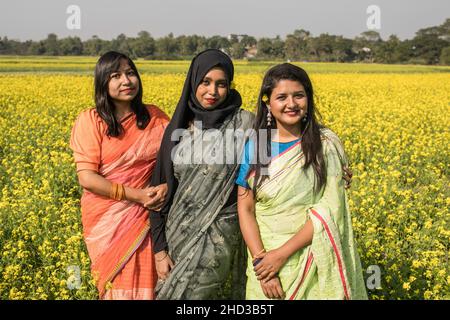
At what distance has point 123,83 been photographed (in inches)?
89.1

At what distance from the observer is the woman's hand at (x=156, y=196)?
7.32ft

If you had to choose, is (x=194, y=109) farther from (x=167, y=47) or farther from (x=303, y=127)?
(x=167, y=47)

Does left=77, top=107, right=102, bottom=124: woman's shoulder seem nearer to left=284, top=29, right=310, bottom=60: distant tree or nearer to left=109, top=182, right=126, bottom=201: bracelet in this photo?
left=109, top=182, right=126, bottom=201: bracelet

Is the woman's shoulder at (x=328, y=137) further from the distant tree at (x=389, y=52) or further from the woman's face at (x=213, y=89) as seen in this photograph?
the distant tree at (x=389, y=52)

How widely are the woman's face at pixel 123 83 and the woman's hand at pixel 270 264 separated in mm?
1002

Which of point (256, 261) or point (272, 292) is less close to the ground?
point (256, 261)

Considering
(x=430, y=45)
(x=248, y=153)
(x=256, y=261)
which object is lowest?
(x=256, y=261)

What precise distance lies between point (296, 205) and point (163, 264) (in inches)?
28.5

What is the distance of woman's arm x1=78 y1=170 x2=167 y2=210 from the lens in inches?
88.3

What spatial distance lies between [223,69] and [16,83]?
47.5 ft

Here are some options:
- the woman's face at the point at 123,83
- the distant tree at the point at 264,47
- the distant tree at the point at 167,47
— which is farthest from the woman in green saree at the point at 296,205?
the distant tree at the point at 167,47

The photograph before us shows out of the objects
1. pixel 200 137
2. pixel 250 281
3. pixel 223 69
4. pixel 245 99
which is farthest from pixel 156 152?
pixel 245 99

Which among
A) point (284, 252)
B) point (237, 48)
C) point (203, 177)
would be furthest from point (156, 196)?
point (237, 48)

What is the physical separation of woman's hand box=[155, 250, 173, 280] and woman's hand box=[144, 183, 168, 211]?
22cm
